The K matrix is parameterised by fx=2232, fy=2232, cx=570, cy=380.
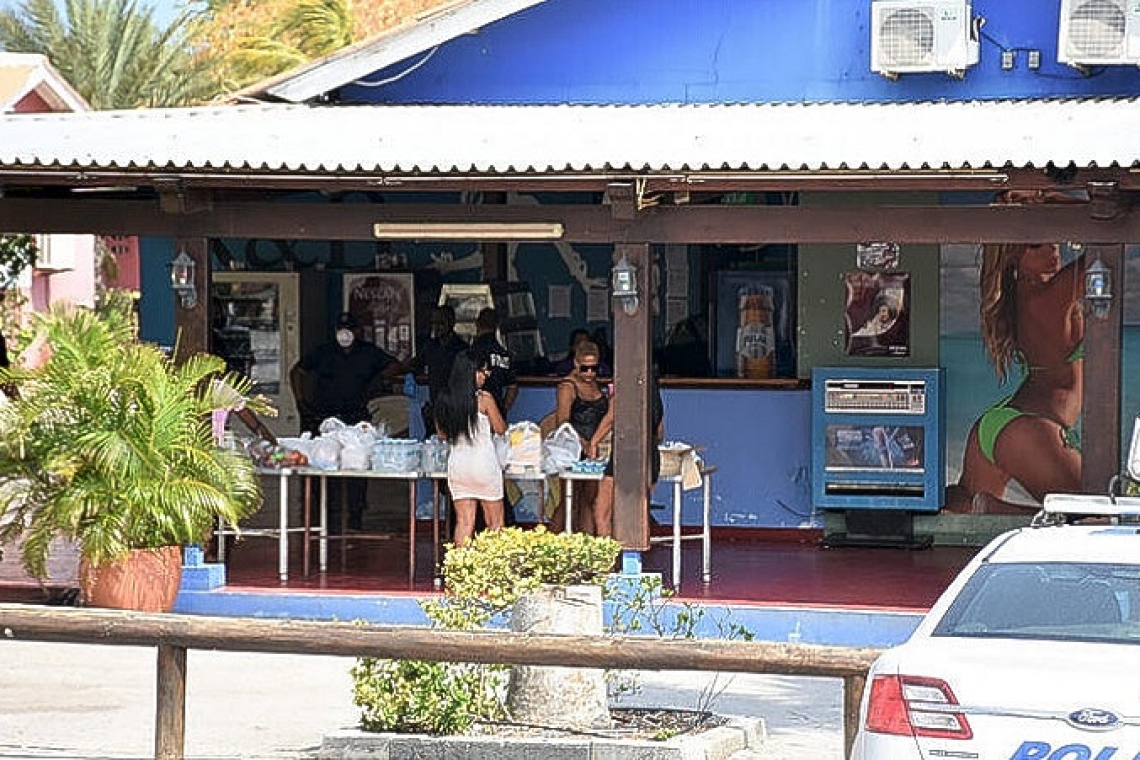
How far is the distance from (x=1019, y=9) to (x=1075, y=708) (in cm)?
1028

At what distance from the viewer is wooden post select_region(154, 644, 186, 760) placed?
30.2 feet

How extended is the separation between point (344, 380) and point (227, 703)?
19.2ft

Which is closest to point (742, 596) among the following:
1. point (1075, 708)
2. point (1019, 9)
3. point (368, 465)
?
point (368, 465)

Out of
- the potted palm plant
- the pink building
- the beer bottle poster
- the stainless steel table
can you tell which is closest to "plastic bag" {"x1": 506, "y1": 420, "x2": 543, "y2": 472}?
the stainless steel table

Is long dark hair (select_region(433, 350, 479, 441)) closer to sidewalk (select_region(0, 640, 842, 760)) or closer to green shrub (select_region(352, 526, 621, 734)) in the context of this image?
sidewalk (select_region(0, 640, 842, 760))

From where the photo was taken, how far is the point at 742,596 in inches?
556

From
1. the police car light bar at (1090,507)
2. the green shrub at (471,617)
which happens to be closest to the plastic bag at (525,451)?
the green shrub at (471,617)

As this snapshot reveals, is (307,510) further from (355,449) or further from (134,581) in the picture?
(134,581)

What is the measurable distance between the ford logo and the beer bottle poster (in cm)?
1013

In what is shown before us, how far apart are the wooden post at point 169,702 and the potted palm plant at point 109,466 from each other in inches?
162

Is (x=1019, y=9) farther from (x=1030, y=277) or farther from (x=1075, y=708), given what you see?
(x=1075, y=708)

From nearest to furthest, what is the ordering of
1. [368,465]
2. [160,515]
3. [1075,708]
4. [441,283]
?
[1075,708] → [160,515] → [368,465] → [441,283]

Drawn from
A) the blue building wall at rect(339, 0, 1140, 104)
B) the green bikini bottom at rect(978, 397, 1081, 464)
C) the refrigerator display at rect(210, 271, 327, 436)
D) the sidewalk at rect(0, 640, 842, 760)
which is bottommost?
the sidewalk at rect(0, 640, 842, 760)

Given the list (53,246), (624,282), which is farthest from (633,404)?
(53,246)
